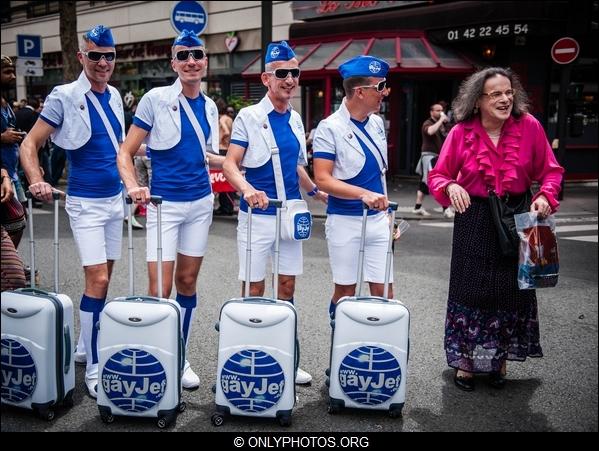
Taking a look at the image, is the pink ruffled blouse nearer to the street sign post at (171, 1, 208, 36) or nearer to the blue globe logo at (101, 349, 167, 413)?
the blue globe logo at (101, 349, 167, 413)

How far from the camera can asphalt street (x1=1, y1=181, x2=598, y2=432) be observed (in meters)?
3.57

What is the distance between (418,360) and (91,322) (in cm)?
229

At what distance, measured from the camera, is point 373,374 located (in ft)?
11.7

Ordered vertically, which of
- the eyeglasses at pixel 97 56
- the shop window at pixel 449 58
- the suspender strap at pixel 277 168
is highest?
the shop window at pixel 449 58

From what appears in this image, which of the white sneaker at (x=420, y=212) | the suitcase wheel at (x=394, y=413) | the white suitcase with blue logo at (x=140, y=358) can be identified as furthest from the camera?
the white sneaker at (x=420, y=212)

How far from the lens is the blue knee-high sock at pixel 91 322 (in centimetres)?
397

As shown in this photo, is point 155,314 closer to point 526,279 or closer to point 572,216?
point 526,279

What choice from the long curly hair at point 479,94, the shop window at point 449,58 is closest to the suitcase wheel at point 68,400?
the long curly hair at point 479,94

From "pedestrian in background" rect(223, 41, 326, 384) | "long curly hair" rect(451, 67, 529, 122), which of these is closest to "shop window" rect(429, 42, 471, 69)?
"long curly hair" rect(451, 67, 529, 122)

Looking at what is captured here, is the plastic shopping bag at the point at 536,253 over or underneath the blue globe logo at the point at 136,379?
over

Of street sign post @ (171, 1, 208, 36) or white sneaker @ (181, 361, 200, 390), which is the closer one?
white sneaker @ (181, 361, 200, 390)

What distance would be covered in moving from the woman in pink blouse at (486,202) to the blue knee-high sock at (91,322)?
2253 millimetres

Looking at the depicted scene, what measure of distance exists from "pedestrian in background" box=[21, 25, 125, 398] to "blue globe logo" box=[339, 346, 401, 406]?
1569mm

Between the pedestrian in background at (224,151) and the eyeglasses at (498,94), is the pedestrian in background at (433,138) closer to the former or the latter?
the pedestrian in background at (224,151)
